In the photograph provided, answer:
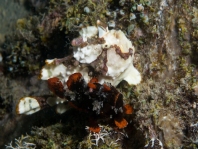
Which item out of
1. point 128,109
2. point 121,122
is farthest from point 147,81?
point 121,122

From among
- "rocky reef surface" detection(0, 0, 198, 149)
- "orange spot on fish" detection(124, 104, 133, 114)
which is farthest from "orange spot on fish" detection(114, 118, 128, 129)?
"rocky reef surface" detection(0, 0, 198, 149)

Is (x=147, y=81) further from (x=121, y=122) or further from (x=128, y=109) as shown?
(x=121, y=122)

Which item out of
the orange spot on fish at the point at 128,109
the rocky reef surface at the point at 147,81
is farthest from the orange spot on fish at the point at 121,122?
the rocky reef surface at the point at 147,81

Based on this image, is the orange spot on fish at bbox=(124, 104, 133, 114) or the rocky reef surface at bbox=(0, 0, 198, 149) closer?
the orange spot on fish at bbox=(124, 104, 133, 114)

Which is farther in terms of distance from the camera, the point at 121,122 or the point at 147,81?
the point at 147,81

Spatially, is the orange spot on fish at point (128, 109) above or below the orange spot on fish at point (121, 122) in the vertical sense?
above

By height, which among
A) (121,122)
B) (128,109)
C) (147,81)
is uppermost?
(147,81)

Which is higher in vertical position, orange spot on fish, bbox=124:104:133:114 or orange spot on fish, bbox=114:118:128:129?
orange spot on fish, bbox=124:104:133:114

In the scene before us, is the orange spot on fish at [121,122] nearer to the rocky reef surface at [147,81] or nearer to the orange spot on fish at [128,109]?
the orange spot on fish at [128,109]

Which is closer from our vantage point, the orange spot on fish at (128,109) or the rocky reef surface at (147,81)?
the orange spot on fish at (128,109)

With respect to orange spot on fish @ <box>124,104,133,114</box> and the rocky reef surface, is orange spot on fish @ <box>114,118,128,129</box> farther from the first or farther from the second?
the rocky reef surface

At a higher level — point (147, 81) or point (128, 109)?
point (147, 81)
